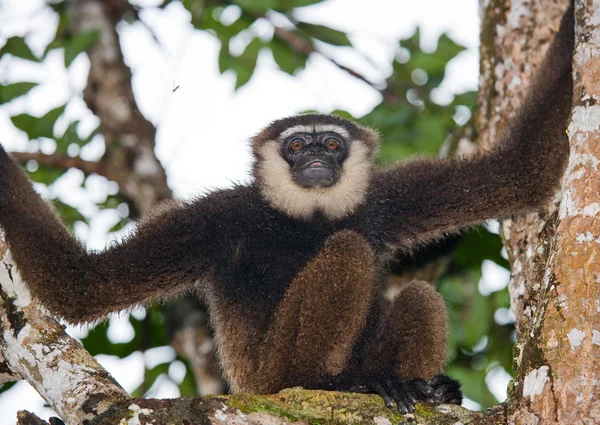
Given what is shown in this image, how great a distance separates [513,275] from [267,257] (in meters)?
2.07

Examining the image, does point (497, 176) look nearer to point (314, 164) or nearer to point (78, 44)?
point (314, 164)

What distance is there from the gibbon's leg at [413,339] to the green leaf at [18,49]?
15.8 feet

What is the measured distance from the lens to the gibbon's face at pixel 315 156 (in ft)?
22.2

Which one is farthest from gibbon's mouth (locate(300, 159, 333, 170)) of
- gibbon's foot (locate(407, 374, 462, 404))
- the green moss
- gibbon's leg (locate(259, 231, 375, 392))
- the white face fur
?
the green moss

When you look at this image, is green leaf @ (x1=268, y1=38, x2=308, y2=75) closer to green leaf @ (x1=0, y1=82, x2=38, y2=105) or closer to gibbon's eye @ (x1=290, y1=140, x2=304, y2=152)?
gibbon's eye @ (x1=290, y1=140, x2=304, y2=152)

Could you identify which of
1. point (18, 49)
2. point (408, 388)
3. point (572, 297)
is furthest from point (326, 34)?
point (572, 297)

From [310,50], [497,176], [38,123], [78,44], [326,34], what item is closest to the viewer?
[497,176]

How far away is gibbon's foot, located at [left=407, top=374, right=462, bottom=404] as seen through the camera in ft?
17.2

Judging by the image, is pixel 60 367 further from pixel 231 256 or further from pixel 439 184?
pixel 439 184

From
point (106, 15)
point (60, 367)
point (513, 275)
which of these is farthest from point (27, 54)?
point (513, 275)

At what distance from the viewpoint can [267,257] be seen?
6285mm

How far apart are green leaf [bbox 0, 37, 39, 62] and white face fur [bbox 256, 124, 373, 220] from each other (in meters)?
2.92

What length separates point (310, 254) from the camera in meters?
6.34

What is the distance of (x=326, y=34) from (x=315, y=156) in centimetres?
227
